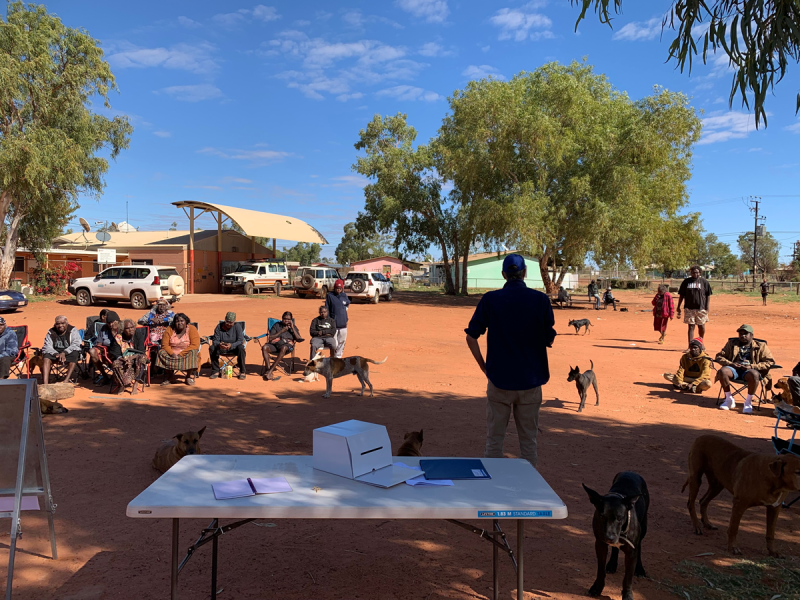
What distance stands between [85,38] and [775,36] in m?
28.7

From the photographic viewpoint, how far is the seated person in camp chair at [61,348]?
860 centimetres

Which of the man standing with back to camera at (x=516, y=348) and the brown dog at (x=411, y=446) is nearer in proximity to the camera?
the man standing with back to camera at (x=516, y=348)

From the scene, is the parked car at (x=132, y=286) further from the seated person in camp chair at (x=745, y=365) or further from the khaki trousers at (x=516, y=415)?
the khaki trousers at (x=516, y=415)

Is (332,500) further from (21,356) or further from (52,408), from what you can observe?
(21,356)

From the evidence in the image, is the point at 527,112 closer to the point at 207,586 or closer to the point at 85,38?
the point at 85,38

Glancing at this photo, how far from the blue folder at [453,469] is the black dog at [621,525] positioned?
0.59 meters

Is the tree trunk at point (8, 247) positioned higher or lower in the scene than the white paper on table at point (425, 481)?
higher

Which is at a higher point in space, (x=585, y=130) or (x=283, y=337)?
(x=585, y=130)

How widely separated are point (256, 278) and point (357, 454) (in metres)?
31.5

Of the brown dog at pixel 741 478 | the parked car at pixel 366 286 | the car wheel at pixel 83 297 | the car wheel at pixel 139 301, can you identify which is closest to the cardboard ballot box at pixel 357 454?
the brown dog at pixel 741 478

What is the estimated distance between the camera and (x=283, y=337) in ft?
33.7

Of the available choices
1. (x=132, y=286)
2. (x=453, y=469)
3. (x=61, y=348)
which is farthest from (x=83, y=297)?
(x=453, y=469)

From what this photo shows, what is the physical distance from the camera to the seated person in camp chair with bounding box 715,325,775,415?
7.93 m

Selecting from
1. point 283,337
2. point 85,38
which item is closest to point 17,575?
point 283,337
